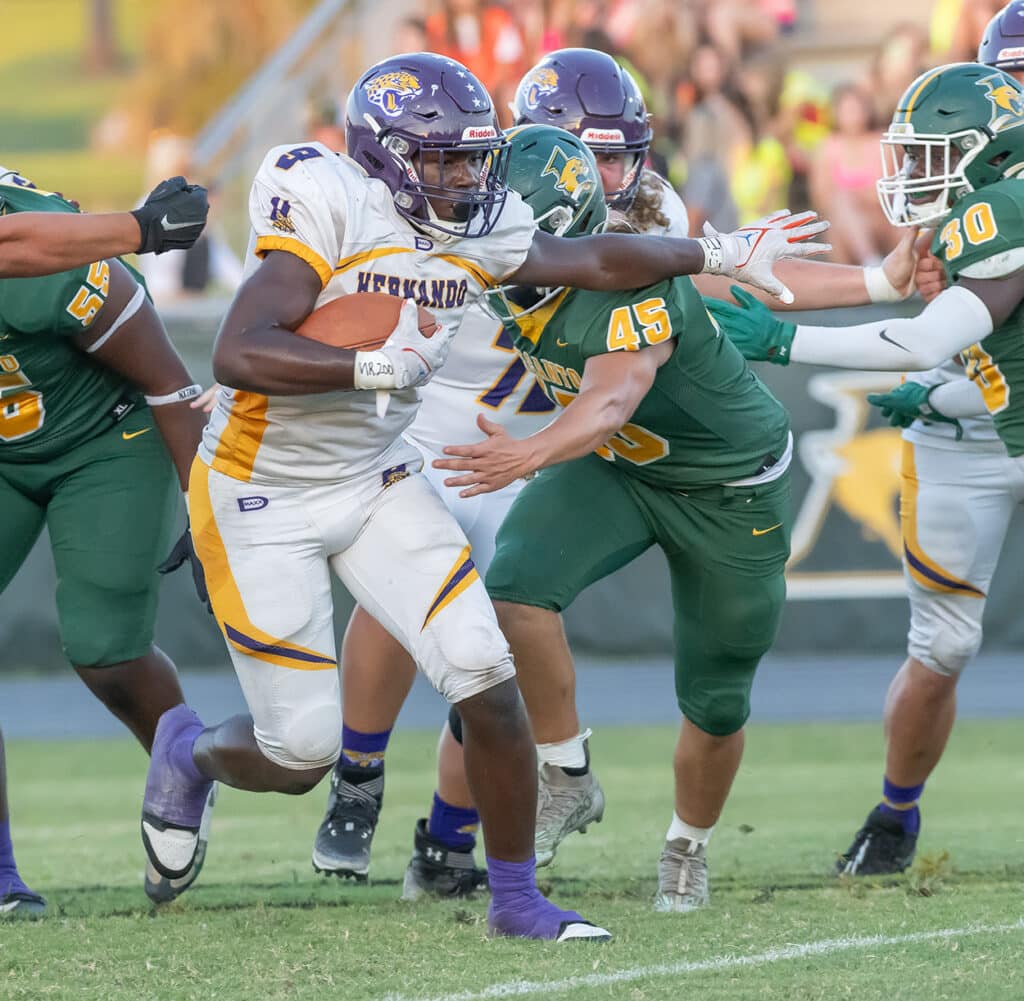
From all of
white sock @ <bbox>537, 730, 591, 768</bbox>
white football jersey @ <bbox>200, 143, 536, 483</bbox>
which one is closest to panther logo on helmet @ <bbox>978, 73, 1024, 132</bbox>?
white football jersey @ <bbox>200, 143, 536, 483</bbox>

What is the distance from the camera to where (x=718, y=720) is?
463 cm

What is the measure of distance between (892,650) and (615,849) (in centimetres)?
437

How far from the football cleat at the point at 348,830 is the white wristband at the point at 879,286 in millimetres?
1972

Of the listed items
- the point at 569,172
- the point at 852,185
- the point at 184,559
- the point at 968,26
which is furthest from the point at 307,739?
the point at 968,26

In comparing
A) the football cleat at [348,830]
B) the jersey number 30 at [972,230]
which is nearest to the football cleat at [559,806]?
the football cleat at [348,830]

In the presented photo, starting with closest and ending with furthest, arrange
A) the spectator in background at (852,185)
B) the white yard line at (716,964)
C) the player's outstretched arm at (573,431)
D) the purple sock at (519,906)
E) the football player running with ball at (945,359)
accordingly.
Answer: the white yard line at (716,964)
the player's outstretched arm at (573,431)
the purple sock at (519,906)
the football player running with ball at (945,359)
the spectator in background at (852,185)

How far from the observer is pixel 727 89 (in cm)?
1198

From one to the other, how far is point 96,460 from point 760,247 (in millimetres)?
1858

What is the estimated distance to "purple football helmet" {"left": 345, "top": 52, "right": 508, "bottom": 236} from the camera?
12.8 feet

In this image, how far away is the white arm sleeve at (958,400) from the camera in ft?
17.2

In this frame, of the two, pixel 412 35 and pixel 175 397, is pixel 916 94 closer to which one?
pixel 175 397

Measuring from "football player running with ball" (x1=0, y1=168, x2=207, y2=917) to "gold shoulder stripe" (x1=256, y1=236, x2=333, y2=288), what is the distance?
935mm

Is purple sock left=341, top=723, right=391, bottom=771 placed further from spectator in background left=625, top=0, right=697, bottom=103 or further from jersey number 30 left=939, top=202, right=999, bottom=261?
spectator in background left=625, top=0, right=697, bottom=103

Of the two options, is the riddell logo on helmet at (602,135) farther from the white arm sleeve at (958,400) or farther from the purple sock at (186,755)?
the purple sock at (186,755)
